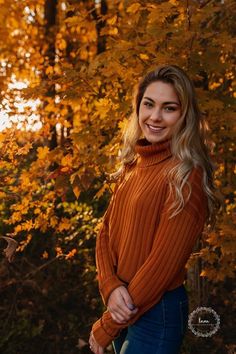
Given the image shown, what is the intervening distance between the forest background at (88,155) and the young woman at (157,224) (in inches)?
38.9

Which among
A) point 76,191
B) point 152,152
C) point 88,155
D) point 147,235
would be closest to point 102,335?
point 147,235

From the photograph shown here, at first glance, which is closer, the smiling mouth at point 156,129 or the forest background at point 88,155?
the smiling mouth at point 156,129

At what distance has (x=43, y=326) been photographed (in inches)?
177

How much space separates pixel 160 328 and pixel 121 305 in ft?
0.56

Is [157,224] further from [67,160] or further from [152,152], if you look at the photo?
[67,160]

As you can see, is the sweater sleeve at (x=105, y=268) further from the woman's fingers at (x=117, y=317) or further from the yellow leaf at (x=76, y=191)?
the yellow leaf at (x=76, y=191)

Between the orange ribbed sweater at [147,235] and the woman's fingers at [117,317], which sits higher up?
the orange ribbed sweater at [147,235]

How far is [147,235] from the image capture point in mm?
2076

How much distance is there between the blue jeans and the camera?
2.01m

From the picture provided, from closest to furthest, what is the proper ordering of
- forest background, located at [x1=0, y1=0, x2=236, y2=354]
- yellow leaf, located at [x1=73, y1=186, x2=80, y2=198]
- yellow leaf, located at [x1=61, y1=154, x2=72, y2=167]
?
forest background, located at [x1=0, y1=0, x2=236, y2=354]
yellow leaf, located at [x1=73, y1=186, x2=80, y2=198]
yellow leaf, located at [x1=61, y1=154, x2=72, y2=167]

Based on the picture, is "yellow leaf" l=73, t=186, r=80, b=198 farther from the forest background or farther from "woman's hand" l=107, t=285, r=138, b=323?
"woman's hand" l=107, t=285, r=138, b=323

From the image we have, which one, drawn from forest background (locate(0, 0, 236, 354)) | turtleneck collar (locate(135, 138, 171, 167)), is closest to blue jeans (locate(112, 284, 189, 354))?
turtleneck collar (locate(135, 138, 171, 167))

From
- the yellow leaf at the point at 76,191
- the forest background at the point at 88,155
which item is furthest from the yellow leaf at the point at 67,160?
the yellow leaf at the point at 76,191

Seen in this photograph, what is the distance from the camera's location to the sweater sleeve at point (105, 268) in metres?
2.14
